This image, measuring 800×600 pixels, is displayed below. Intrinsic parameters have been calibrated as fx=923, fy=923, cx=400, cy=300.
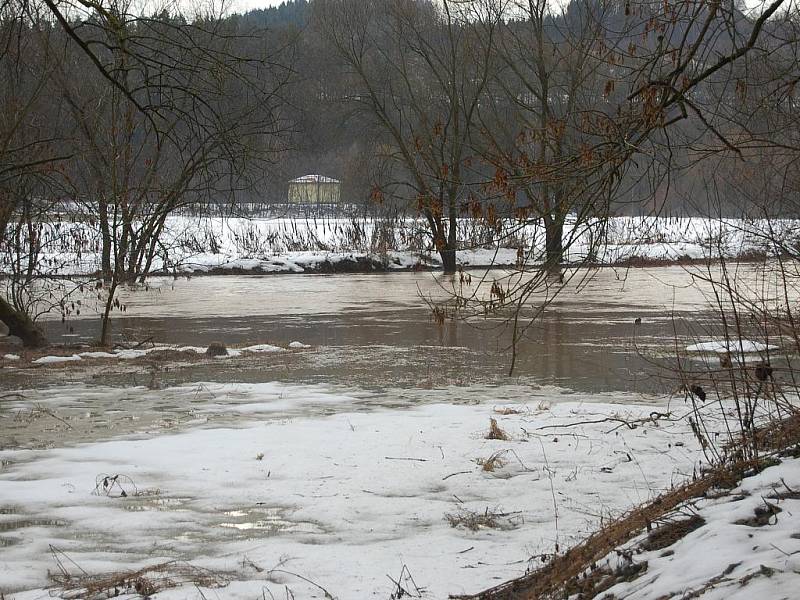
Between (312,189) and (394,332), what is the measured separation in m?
52.9

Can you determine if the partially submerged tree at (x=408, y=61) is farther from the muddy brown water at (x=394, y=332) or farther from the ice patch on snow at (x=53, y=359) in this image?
the ice patch on snow at (x=53, y=359)

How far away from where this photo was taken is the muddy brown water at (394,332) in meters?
11.3

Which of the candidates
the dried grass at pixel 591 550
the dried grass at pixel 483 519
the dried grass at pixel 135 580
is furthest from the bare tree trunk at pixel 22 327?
the dried grass at pixel 591 550

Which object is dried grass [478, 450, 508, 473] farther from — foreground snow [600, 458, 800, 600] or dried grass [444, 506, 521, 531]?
foreground snow [600, 458, 800, 600]

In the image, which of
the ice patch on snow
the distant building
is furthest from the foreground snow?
the distant building

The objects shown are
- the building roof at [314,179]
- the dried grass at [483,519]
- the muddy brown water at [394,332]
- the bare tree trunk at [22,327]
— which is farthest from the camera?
the building roof at [314,179]

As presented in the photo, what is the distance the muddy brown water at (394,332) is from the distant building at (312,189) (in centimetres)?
3847

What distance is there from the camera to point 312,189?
67812mm

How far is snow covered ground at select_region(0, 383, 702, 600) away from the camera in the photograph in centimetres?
491

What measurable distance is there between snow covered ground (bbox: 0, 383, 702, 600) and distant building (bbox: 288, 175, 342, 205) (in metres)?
55.9

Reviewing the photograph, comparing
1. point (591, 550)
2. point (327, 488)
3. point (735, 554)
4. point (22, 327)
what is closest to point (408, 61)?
point (22, 327)

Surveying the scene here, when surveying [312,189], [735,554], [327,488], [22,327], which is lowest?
[327,488]

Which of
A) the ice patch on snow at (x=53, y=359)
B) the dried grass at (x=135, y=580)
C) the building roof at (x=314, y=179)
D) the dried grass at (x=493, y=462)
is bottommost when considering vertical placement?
the dried grass at (x=135, y=580)

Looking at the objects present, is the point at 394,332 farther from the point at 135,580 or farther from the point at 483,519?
the point at 135,580
